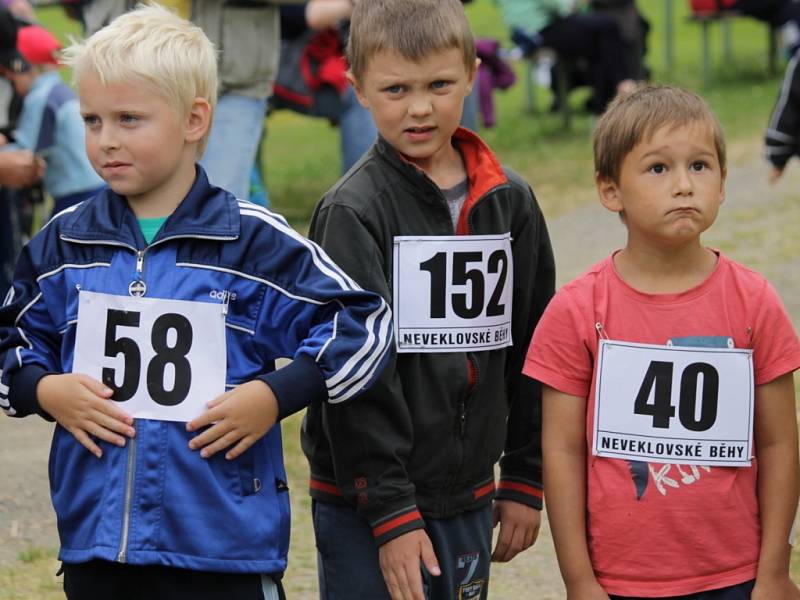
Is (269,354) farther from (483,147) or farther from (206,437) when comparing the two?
(483,147)

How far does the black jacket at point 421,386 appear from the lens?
288 centimetres

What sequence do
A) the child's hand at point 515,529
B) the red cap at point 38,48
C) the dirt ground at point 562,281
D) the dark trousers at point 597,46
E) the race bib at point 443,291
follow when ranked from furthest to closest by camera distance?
the dark trousers at point 597,46 < the red cap at point 38,48 < the dirt ground at point 562,281 < the child's hand at point 515,529 < the race bib at point 443,291

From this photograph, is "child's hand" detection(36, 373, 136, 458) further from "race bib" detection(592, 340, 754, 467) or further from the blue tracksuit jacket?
"race bib" detection(592, 340, 754, 467)

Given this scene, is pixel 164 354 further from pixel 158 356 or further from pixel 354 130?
pixel 354 130

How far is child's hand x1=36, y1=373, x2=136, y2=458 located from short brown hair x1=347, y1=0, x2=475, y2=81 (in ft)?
2.86

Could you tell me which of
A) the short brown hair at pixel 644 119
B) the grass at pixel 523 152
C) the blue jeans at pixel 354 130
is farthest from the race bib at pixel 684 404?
the blue jeans at pixel 354 130

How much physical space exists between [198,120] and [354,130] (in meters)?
5.28

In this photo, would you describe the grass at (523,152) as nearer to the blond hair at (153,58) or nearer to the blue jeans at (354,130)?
the blue jeans at (354,130)

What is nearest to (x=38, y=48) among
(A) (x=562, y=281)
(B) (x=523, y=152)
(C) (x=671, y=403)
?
(A) (x=562, y=281)

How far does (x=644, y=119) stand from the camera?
2.78 meters

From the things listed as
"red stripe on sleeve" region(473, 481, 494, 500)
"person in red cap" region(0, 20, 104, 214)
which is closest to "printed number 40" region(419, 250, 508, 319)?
"red stripe on sleeve" region(473, 481, 494, 500)

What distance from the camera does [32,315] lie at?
276cm

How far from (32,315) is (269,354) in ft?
1.46

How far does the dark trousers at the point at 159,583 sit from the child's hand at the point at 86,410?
216 mm
